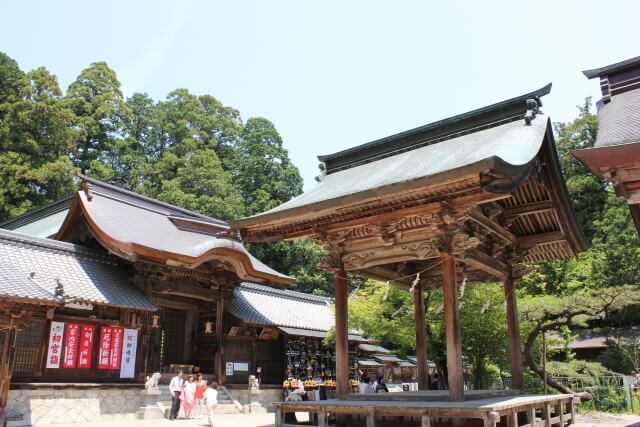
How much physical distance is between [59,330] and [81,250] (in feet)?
11.6

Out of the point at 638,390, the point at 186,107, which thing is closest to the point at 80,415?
the point at 638,390

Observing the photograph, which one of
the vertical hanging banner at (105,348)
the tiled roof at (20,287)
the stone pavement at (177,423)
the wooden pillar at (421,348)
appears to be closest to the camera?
the tiled roof at (20,287)

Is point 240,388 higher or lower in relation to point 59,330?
lower

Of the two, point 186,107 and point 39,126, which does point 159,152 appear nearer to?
point 186,107

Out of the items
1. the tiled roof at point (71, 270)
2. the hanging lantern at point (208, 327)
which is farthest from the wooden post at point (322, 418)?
the hanging lantern at point (208, 327)

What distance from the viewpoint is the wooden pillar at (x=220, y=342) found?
20469 millimetres

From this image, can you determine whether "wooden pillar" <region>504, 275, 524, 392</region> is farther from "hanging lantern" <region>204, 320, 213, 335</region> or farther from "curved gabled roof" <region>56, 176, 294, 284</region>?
"hanging lantern" <region>204, 320, 213, 335</region>

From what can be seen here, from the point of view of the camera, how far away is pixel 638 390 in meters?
20.1

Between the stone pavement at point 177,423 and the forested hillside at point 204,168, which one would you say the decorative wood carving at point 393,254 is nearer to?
the stone pavement at point 177,423

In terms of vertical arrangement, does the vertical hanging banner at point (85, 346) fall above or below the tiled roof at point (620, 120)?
below

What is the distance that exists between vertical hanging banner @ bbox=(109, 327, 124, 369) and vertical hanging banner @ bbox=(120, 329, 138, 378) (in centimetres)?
14

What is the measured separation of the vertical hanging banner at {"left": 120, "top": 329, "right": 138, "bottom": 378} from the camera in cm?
1719

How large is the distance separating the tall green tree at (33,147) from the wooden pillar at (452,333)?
3382cm

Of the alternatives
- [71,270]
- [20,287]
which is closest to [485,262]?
[20,287]
